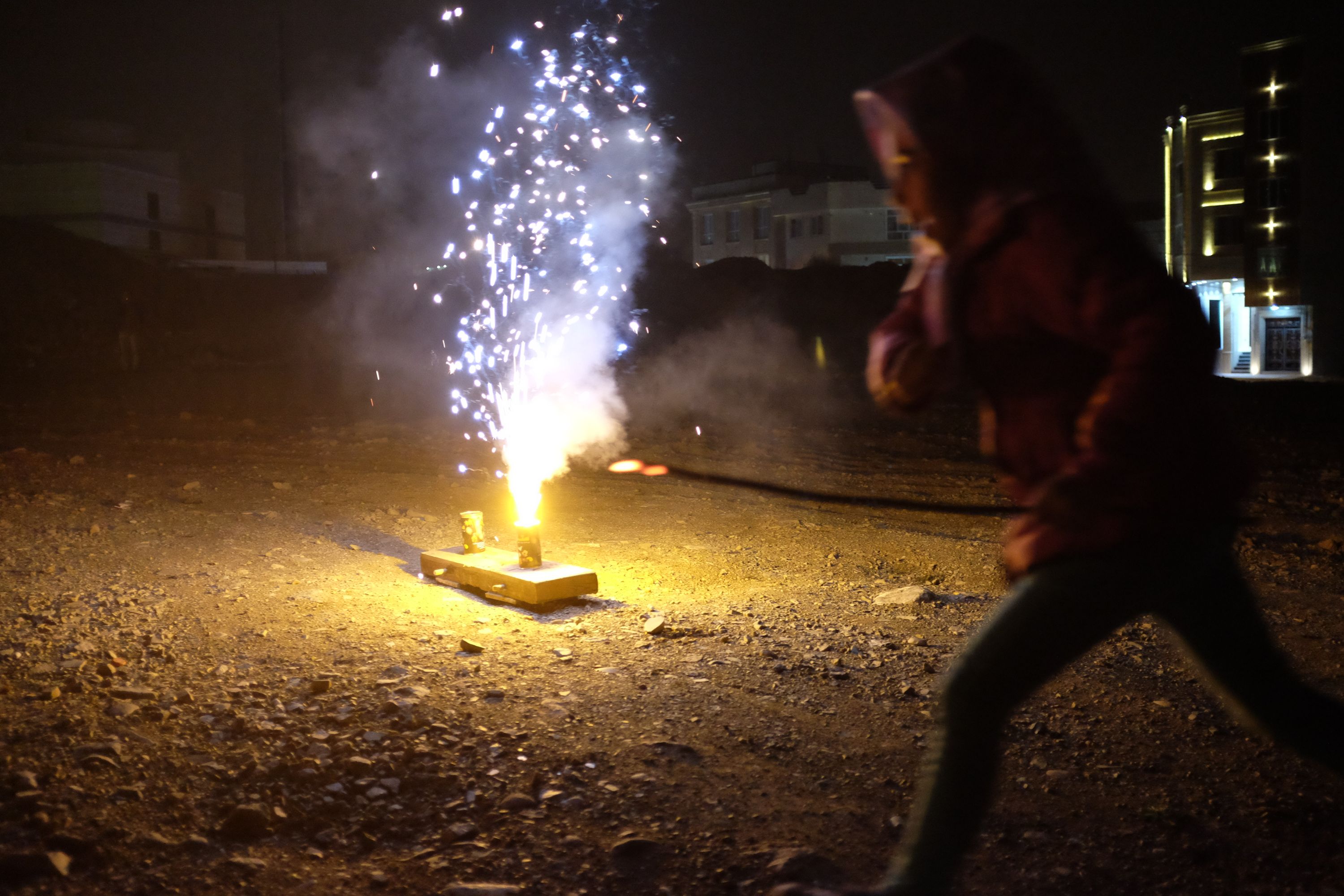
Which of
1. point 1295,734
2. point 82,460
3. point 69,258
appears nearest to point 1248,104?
point 82,460

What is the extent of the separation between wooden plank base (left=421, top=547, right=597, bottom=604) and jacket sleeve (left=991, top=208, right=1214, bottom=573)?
4.03 m

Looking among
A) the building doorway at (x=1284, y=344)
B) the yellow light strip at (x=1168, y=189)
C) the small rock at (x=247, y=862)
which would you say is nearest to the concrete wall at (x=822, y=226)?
the yellow light strip at (x=1168, y=189)

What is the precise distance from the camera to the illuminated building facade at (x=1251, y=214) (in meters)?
26.9

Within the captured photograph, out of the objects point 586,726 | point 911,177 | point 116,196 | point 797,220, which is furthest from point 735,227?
point 911,177

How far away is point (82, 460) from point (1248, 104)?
29.0 meters

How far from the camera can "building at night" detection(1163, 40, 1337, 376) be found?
26.8m

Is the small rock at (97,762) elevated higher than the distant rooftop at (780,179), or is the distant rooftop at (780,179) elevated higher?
the distant rooftop at (780,179)

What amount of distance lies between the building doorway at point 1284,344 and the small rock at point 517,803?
30.1 meters

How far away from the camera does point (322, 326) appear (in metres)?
33.8

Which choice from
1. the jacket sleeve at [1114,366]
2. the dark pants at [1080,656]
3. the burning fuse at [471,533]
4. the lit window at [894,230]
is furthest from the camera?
the lit window at [894,230]

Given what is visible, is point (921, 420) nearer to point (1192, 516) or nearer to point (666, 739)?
point (666, 739)

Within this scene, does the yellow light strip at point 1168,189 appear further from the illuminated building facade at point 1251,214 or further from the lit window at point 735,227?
the lit window at point 735,227

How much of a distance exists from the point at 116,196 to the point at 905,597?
44.7 meters

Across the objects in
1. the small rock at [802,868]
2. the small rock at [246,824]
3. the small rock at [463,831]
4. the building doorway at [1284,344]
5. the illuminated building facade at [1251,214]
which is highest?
the illuminated building facade at [1251,214]
